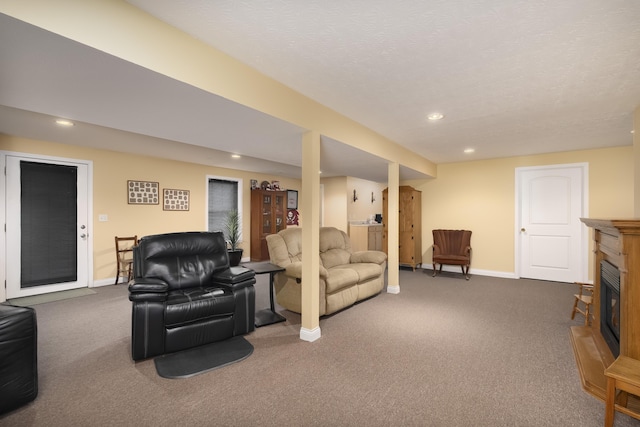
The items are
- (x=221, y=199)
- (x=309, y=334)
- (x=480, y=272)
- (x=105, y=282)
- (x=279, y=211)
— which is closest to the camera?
(x=309, y=334)

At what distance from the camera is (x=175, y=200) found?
20.0 ft

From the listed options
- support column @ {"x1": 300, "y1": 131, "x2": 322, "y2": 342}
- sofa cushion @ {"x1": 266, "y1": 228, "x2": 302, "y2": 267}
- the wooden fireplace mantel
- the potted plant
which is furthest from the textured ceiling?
the potted plant

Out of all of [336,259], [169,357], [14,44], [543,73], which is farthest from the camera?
[336,259]

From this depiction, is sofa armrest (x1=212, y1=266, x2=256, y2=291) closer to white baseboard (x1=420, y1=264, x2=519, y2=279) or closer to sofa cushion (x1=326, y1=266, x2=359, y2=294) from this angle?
sofa cushion (x1=326, y1=266, x2=359, y2=294)

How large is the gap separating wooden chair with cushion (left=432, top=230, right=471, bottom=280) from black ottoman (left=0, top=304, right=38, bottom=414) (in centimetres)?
564

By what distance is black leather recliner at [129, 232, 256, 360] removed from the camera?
2496 mm

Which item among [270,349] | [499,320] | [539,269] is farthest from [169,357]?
[539,269]

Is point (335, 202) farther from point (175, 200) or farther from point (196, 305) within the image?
point (196, 305)

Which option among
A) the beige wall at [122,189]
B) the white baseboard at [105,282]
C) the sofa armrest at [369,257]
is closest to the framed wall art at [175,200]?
the beige wall at [122,189]

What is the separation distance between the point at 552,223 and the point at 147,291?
6297 millimetres

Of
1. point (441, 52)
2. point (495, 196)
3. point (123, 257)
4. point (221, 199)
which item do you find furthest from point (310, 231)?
point (221, 199)

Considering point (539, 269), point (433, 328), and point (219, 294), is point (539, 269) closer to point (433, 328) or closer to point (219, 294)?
point (433, 328)

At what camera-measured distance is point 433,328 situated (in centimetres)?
322

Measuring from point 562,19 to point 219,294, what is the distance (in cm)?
322
